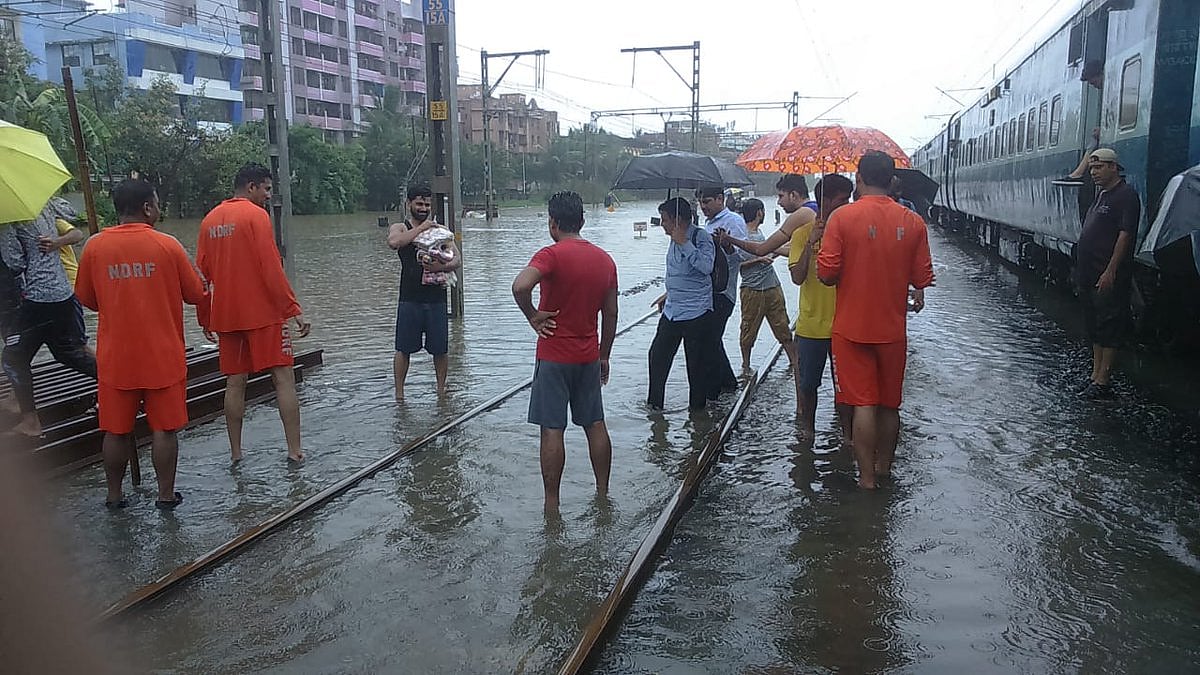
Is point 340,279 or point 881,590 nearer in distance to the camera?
point 881,590

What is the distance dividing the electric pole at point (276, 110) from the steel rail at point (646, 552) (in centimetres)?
637

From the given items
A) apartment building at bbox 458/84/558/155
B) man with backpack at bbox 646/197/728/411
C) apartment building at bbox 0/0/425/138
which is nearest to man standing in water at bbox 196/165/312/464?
man with backpack at bbox 646/197/728/411

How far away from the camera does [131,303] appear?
505cm

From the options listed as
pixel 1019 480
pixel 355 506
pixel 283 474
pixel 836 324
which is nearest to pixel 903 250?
pixel 836 324

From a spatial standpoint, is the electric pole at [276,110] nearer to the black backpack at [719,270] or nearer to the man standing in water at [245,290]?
the man standing in water at [245,290]

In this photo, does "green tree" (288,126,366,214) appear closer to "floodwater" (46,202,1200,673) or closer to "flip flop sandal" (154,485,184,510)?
"floodwater" (46,202,1200,673)

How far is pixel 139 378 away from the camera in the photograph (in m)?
5.07

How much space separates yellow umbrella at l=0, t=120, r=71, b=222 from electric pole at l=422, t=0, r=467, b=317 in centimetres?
587

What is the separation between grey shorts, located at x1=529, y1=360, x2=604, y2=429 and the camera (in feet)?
16.8

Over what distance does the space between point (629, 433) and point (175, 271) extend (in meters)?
3.39

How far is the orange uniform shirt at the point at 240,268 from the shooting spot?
579 cm

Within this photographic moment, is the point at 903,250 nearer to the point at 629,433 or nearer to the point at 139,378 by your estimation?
the point at 629,433

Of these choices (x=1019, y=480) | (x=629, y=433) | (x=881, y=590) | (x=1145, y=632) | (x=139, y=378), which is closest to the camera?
(x=1145, y=632)

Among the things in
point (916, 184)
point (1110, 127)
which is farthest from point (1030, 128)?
point (916, 184)
